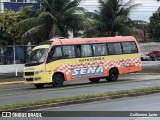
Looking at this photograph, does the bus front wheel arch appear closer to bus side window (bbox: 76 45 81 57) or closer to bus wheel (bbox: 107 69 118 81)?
bus wheel (bbox: 107 69 118 81)

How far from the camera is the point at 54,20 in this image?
4122 centimetres

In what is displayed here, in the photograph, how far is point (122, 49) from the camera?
2789 centimetres

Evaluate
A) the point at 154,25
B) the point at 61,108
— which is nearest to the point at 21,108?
the point at 61,108

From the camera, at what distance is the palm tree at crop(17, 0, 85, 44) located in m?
41.0

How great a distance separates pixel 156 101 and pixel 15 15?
31.0 meters

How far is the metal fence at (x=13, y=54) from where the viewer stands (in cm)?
4094

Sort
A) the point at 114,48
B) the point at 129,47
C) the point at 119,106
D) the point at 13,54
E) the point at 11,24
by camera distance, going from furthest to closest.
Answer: the point at 11,24, the point at 13,54, the point at 129,47, the point at 114,48, the point at 119,106

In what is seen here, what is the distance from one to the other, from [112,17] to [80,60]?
22.0 meters

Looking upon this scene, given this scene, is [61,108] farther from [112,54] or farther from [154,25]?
[154,25]

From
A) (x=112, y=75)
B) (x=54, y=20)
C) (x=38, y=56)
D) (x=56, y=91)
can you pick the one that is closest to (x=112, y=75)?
(x=112, y=75)

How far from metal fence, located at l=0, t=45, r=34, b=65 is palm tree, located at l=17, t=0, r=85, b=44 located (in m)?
1.15

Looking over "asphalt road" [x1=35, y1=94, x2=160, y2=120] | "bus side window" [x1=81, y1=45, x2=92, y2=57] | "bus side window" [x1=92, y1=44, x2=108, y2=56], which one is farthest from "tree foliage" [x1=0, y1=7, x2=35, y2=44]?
"asphalt road" [x1=35, y1=94, x2=160, y2=120]

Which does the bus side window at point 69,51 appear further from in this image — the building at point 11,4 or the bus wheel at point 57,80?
the building at point 11,4

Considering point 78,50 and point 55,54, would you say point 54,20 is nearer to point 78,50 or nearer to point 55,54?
point 78,50
